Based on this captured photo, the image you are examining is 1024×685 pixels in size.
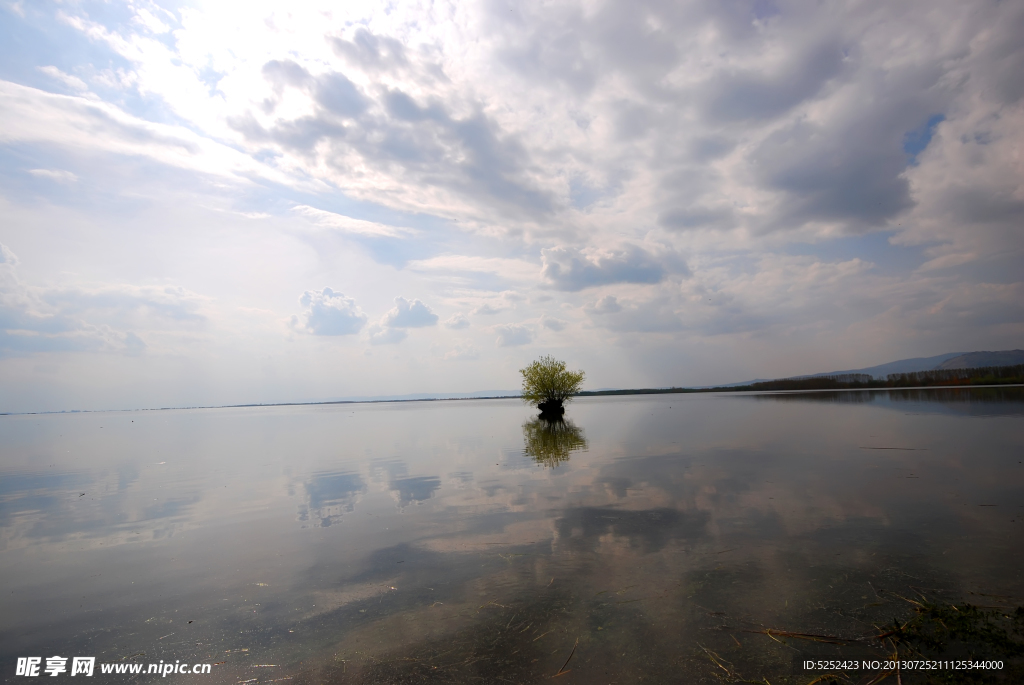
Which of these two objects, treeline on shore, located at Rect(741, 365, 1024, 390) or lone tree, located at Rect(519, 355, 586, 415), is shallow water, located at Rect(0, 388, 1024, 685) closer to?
lone tree, located at Rect(519, 355, 586, 415)

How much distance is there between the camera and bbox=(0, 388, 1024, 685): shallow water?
5.95m

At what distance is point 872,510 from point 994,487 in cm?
493

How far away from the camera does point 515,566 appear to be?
29.3ft

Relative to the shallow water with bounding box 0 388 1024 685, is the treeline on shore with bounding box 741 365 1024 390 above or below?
above

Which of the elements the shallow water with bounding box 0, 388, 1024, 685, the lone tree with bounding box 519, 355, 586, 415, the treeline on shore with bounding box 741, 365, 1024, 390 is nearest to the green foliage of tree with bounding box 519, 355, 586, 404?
the lone tree with bounding box 519, 355, 586, 415

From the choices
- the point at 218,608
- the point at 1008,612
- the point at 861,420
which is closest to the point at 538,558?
the point at 218,608

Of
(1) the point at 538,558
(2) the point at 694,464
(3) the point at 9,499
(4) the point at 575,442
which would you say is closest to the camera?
(1) the point at 538,558

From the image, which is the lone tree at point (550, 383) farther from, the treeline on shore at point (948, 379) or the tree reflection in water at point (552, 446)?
the treeline on shore at point (948, 379)

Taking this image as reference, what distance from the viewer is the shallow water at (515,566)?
5.95m

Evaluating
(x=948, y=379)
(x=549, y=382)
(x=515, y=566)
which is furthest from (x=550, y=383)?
(x=948, y=379)

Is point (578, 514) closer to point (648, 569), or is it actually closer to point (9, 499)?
point (648, 569)

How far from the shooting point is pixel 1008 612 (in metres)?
6.18

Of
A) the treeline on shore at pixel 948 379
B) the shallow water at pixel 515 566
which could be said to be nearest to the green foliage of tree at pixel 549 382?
the shallow water at pixel 515 566

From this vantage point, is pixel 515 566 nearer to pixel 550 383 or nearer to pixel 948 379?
pixel 550 383
